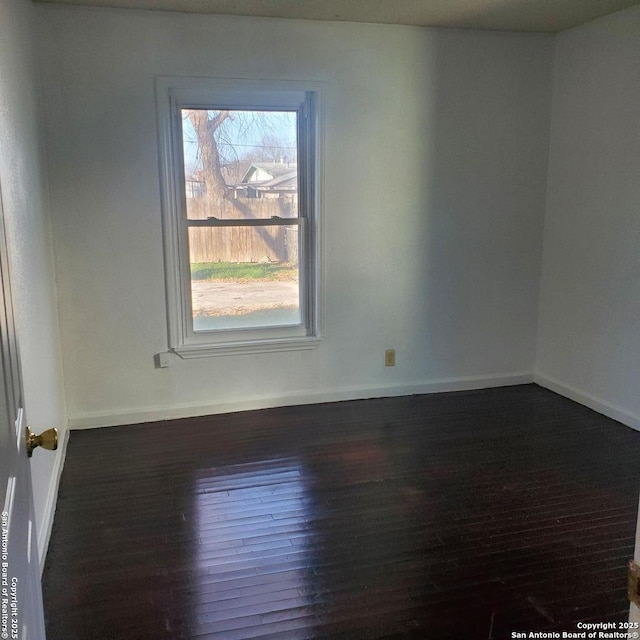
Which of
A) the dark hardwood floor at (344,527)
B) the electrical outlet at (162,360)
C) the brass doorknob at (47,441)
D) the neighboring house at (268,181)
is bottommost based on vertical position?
the dark hardwood floor at (344,527)

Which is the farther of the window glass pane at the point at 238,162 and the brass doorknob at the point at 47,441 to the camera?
the window glass pane at the point at 238,162

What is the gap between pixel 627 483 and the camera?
298 cm

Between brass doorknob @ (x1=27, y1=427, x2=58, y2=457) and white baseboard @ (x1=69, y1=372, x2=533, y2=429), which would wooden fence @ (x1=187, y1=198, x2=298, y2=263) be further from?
brass doorknob @ (x1=27, y1=427, x2=58, y2=457)

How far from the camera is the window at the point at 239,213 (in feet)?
11.9

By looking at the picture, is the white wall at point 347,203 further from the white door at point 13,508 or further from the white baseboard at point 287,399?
the white door at point 13,508

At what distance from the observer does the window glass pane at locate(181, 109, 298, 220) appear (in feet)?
12.0

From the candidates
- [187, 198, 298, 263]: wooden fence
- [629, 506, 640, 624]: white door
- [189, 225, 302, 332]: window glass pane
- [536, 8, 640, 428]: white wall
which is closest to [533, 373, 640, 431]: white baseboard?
[536, 8, 640, 428]: white wall

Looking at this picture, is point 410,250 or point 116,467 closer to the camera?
point 116,467

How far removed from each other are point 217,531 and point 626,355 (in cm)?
263

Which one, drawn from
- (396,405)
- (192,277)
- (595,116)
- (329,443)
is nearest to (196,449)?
(329,443)

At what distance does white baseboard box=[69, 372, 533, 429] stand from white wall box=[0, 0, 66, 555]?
350 mm

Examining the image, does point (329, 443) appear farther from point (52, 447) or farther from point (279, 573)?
point (52, 447)

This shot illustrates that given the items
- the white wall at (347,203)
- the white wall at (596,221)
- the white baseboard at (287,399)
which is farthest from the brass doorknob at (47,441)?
the white wall at (596,221)

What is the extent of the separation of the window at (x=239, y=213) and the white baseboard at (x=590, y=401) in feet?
5.63
